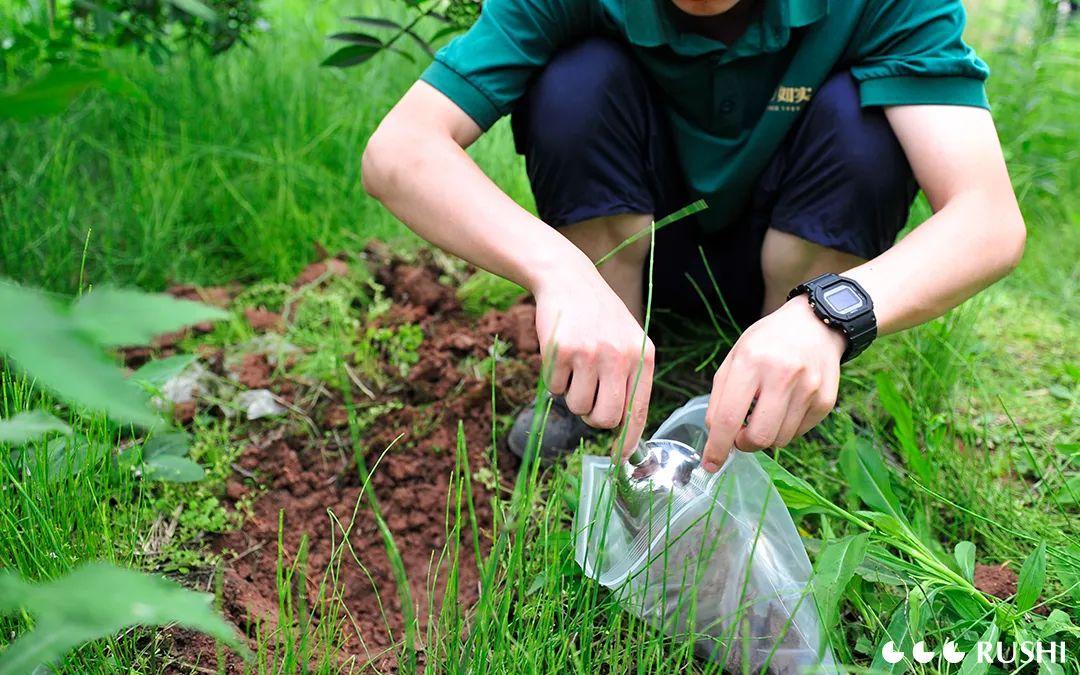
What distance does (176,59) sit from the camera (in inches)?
109

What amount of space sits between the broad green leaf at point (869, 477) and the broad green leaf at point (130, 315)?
1060mm

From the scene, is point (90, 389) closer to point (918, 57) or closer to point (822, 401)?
point (822, 401)

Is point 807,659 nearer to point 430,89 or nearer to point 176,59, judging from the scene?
point 430,89

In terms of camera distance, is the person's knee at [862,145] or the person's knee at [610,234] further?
the person's knee at [610,234]

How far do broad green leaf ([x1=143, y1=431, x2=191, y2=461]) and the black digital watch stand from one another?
0.94m

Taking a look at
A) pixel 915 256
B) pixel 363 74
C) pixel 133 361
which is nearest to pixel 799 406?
pixel 915 256

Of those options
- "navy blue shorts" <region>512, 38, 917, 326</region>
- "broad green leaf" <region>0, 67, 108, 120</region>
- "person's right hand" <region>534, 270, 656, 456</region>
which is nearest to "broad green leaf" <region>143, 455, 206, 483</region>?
"person's right hand" <region>534, 270, 656, 456</region>

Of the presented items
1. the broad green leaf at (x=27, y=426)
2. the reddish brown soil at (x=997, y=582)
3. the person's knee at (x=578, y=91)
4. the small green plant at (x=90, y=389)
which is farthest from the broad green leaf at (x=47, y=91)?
the reddish brown soil at (x=997, y=582)

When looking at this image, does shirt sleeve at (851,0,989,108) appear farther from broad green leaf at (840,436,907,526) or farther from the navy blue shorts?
broad green leaf at (840,436,907,526)

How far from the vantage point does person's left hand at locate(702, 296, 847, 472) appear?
1.09 meters

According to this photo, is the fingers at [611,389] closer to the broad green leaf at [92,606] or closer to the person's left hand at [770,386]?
the person's left hand at [770,386]

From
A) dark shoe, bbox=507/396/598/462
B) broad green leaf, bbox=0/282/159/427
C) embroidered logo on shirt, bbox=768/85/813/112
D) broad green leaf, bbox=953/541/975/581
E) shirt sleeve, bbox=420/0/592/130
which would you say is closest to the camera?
broad green leaf, bbox=0/282/159/427

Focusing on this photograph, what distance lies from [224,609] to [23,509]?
30cm

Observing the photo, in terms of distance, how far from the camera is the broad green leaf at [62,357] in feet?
1.73
